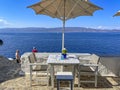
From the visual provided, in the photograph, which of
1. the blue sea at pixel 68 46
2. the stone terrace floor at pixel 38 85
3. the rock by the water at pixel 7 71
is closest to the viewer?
the stone terrace floor at pixel 38 85

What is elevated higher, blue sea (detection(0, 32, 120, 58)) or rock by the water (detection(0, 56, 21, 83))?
rock by the water (detection(0, 56, 21, 83))

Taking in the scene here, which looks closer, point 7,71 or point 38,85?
point 38,85

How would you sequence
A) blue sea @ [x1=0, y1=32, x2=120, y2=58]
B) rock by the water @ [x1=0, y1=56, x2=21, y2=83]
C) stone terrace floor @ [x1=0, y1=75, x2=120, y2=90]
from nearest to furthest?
stone terrace floor @ [x1=0, y1=75, x2=120, y2=90], rock by the water @ [x1=0, y1=56, x2=21, y2=83], blue sea @ [x1=0, y1=32, x2=120, y2=58]

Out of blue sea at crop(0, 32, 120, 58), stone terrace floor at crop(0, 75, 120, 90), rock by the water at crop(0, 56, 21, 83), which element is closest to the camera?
stone terrace floor at crop(0, 75, 120, 90)

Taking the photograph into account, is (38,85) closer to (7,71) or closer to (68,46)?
(7,71)

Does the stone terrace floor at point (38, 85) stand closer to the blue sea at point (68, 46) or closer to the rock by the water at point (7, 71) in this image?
the rock by the water at point (7, 71)

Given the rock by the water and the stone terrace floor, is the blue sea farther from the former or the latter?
the stone terrace floor

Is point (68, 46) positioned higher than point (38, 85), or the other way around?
point (38, 85)

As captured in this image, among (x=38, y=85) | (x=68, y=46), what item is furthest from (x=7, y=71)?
(x=68, y=46)

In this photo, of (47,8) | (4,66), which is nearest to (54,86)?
(47,8)

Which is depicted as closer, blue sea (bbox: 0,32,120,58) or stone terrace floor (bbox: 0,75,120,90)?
stone terrace floor (bbox: 0,75,120,90)

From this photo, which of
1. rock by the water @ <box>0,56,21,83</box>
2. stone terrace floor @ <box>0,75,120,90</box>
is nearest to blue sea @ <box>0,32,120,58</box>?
rock by the water @ <box>0,56,21,83</box>

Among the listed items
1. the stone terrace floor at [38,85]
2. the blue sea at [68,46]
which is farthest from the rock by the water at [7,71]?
the blue sea at [68,46]

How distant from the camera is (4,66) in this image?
9.67m
